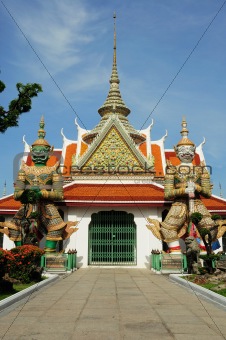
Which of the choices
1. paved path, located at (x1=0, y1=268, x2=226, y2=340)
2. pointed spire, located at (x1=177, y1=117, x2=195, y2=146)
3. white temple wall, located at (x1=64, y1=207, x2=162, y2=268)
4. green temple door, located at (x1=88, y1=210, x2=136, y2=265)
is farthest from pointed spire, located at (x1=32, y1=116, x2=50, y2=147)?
paved path, located at (x1=0, y1=268, x2=226, y2=340)

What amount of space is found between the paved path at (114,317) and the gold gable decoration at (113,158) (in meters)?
10.3

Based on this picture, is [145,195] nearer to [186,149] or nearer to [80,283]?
[186,149]

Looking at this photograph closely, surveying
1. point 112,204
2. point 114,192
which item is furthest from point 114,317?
point 114,192

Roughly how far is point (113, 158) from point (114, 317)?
13.4 metres

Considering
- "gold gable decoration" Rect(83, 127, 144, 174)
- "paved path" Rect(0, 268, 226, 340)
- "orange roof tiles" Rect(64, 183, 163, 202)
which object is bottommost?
"paved path" Rect(0, 268, 226, 340)

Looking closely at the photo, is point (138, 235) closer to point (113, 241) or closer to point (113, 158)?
point (113, 241)

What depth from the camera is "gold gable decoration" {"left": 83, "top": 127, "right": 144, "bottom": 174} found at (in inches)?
708

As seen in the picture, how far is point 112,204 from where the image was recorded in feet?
50.5

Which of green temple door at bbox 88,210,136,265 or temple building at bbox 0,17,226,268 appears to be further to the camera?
green temple door at bbox 88,210,136,265

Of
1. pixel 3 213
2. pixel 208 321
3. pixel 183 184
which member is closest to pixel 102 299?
pixel 208 321

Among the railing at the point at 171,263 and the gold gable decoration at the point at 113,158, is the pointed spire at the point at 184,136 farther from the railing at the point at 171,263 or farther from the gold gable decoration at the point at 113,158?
the railing at the point at 171,263

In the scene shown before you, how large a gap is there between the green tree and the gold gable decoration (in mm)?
9997

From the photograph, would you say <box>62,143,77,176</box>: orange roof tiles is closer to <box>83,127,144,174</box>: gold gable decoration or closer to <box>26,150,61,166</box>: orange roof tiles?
<box>26,150,61,166</box>: orange roof tiles

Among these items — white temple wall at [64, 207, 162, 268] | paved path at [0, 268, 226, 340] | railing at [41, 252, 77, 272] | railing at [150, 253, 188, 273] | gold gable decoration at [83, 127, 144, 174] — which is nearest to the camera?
paved path at [0, 268, 226, 340]
